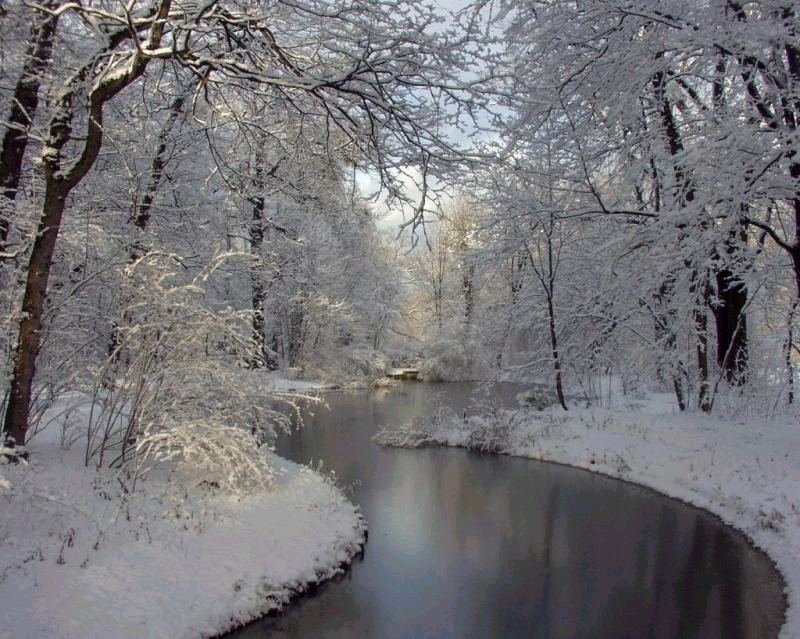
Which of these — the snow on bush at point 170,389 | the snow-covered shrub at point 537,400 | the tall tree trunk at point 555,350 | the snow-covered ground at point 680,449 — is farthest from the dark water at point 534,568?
the snow-covered shrub at point 537,400

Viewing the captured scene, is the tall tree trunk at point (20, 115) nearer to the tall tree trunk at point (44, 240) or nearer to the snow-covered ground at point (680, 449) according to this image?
the tall tree trunk at point (44, 240)

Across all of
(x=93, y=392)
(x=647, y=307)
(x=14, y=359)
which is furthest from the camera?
(x=647, y=307)

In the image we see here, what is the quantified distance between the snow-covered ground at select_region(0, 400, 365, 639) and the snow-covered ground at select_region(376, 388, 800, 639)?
174 inches

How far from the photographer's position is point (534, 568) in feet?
21.7

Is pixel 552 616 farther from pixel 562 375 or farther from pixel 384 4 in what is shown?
pixel 562 375

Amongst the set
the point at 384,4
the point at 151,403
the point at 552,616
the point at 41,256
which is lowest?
the point at 552,616

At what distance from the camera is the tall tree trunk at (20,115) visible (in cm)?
583

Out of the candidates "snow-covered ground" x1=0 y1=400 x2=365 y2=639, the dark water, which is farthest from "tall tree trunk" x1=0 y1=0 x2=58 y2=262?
the dark water

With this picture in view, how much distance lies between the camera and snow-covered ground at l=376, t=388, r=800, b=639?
7312mm

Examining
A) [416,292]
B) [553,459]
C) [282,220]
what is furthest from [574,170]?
[416,292]

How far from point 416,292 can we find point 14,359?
3669 centimetres

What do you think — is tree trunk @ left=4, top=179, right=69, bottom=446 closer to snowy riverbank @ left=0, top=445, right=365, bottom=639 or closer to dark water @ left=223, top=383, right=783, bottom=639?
snowy riverbank @ left=0, top=445, right=365, bottom=639

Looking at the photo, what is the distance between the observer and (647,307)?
44.3 feet

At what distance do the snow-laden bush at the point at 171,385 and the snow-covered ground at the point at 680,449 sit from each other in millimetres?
5443
